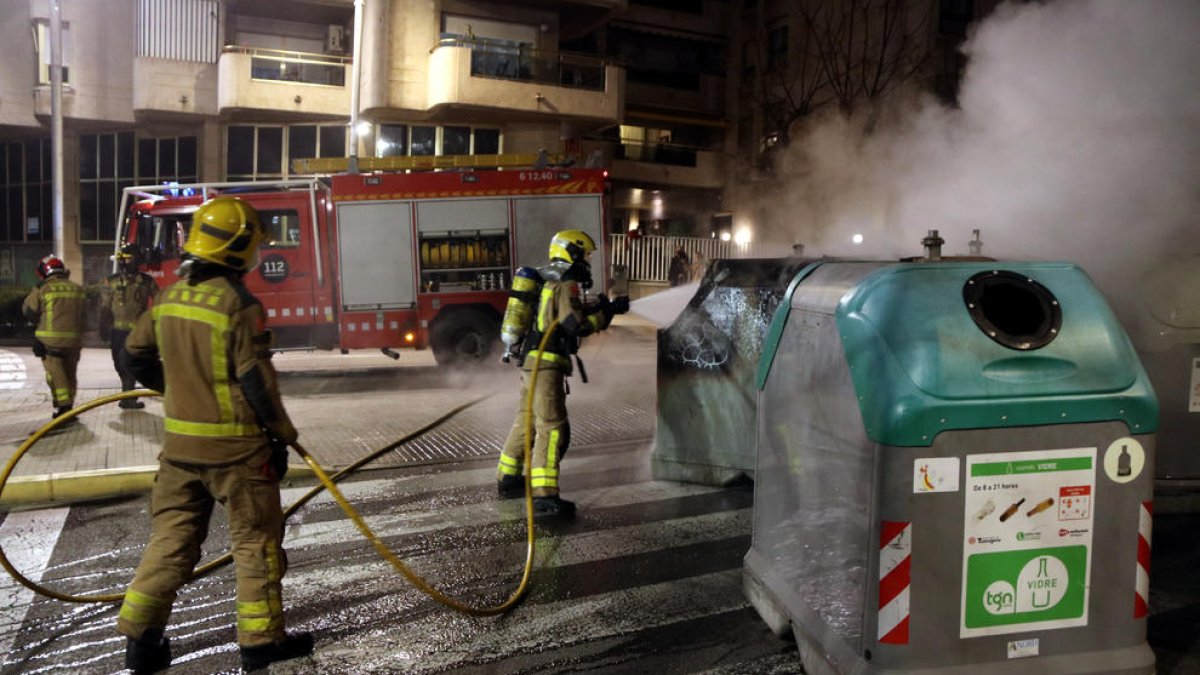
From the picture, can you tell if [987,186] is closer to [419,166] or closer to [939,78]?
[419,166]

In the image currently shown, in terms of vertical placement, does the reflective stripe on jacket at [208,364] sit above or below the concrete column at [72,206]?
below

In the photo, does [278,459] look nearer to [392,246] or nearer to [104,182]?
[392,246]

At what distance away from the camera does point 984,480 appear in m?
2.79

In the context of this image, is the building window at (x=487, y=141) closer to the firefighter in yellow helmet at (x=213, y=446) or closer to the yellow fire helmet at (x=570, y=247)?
the yellow fire helmet at (x=570, y=247)

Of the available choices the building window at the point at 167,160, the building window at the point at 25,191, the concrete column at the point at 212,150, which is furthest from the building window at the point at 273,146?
the building window at the point at 25,191

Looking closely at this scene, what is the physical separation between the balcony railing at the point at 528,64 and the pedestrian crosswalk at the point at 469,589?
1552 cm

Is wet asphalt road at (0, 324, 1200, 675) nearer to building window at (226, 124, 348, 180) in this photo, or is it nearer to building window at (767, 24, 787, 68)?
building window at (226, 124, 348, 180)

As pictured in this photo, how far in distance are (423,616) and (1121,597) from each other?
108 inches

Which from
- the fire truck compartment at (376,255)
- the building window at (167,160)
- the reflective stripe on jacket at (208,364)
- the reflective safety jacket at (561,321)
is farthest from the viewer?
the building window at (167,160)

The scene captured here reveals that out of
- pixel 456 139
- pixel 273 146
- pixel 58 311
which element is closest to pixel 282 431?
pixel 58 311

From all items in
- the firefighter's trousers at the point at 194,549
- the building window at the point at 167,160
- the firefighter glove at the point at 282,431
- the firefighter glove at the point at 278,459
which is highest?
the building window at the point at 167,160

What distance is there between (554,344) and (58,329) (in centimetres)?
535

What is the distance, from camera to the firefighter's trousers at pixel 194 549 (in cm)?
335

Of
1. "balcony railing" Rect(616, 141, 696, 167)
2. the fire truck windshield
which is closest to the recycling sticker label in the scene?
the fire truck windshield
